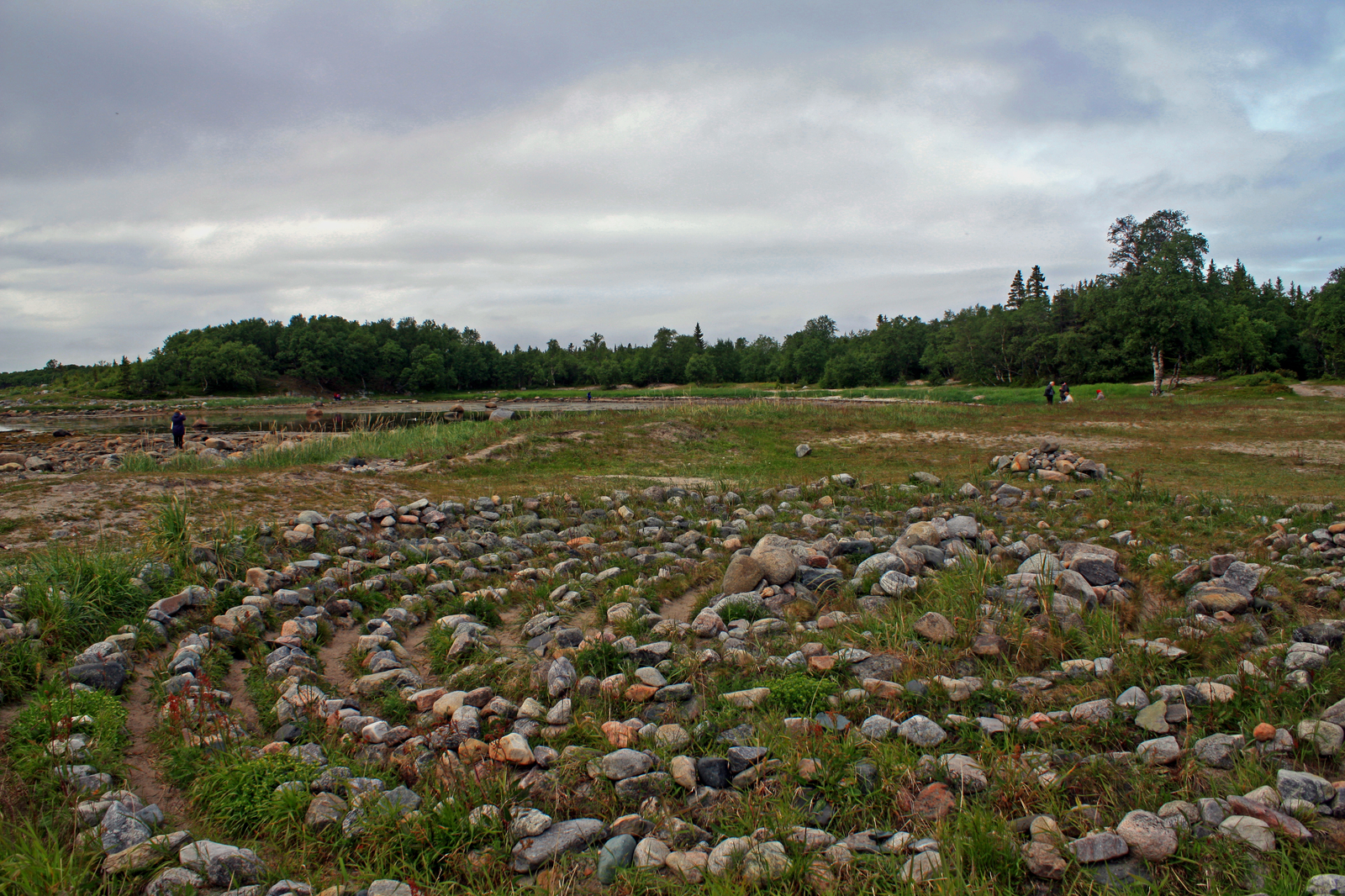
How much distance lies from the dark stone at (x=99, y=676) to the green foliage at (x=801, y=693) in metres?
5.13

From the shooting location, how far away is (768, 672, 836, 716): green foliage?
193 inches

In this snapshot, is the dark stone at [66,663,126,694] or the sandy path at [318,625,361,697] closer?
the dark stone at [66,663,126,694]

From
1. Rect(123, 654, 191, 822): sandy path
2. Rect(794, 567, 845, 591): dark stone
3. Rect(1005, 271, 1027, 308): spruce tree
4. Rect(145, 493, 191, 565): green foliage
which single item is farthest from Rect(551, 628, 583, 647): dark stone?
Rect(1005, 271, 1027, 308): spruce tree

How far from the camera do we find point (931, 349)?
103125 mm

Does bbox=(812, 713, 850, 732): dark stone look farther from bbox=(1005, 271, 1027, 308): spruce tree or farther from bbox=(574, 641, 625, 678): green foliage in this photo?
bbox=(1005, 271, 1027, 308): spruce tree

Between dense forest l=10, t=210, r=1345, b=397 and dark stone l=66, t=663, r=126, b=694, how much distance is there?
53436 millimetres

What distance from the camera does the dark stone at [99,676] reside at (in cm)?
518

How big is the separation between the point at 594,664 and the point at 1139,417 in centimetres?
3278

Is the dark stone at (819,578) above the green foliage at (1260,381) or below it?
below

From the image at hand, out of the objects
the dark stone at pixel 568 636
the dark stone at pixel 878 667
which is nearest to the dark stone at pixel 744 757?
the dark stone at pixel 878 667

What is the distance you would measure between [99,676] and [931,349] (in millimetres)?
108783

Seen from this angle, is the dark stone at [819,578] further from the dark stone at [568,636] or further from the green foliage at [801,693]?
the dark stone at [568,636]

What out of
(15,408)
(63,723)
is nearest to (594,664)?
(63,723)

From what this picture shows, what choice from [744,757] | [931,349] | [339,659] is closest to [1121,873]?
[744,757]
